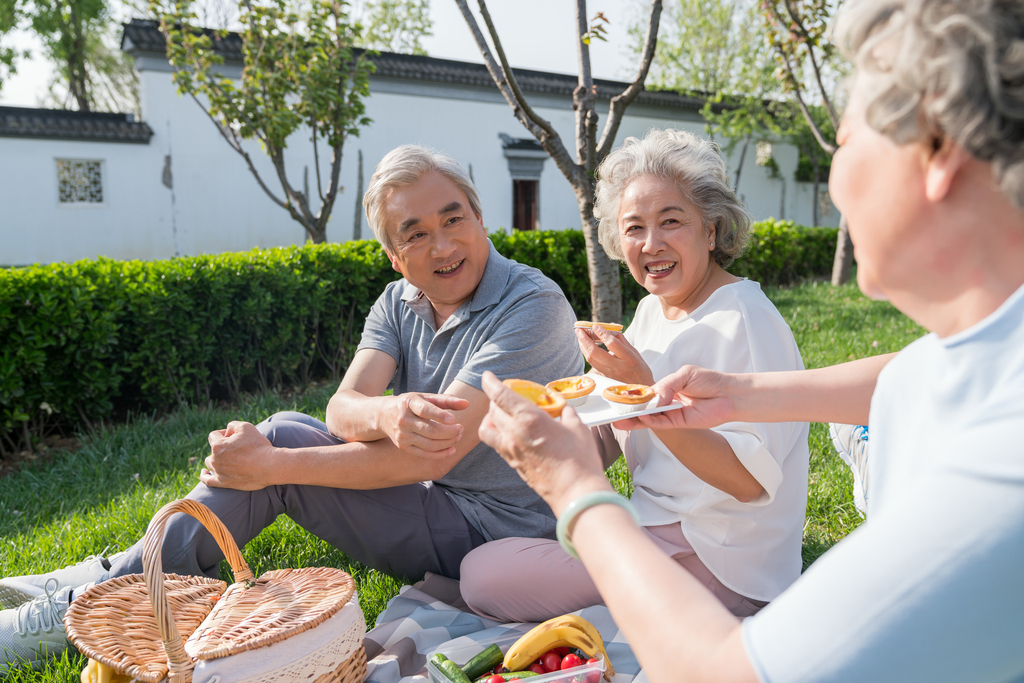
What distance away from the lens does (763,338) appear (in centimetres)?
228

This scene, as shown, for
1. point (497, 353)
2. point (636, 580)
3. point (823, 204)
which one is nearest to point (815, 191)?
point (823, 204)

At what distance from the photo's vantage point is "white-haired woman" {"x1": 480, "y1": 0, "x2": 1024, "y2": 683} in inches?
33.3

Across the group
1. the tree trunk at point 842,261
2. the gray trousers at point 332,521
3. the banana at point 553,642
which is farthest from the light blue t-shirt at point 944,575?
the tree trunk at point 842,261

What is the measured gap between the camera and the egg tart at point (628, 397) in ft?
6.46

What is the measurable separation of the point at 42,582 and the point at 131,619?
931 millimetres

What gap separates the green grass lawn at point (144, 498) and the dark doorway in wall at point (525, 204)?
1370cm

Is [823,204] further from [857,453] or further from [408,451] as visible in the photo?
[408,451]

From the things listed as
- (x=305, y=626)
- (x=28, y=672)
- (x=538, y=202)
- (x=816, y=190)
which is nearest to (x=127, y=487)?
(x=28, y=672)

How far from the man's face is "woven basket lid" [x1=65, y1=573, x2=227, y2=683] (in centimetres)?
140

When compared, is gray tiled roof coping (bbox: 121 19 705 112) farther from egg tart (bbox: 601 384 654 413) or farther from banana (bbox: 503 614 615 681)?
banana (bbox: 503 614 615 681)

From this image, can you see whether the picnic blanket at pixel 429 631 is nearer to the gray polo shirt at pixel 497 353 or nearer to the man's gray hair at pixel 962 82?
the gray polo shirt at pixel 497 353

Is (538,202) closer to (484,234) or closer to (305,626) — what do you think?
(484,234)

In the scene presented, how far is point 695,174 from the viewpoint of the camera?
8.39 ft

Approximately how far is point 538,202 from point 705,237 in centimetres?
1765
